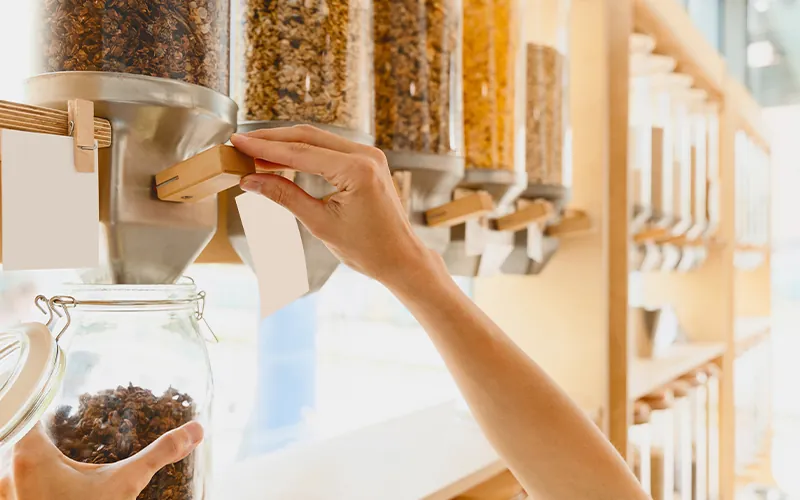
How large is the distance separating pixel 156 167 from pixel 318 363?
0.81m

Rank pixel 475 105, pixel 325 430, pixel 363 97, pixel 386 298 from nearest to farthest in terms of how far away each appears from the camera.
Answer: pixel 363 97 → pixel 475 105 → pixel 325 430 → pixel 386 298

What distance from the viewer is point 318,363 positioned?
133cm

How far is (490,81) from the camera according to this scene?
0.92 metres

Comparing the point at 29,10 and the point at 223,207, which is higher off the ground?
the point at 29,10

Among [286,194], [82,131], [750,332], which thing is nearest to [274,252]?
[286,194]

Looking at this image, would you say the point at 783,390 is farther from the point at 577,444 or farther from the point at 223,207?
the point at 223,207

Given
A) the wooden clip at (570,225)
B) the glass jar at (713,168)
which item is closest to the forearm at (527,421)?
the wooden clip at (570,225)

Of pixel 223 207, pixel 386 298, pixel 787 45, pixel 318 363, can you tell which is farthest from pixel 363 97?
pixel 787 45

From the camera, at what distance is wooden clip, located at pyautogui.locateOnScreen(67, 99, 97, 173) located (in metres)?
0.49

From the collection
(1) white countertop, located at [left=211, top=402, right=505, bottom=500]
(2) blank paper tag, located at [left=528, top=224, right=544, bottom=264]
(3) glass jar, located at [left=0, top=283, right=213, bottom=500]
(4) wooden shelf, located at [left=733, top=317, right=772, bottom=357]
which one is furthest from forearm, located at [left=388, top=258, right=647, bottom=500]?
(4) wooden shelf, located at [left=733, top=317, right=772, bottom=357]

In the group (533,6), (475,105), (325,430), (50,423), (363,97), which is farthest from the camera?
(325,430)

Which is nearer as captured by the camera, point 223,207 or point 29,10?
point 29,10

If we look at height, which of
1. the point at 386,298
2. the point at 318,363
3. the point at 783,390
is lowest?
the point at 783,390

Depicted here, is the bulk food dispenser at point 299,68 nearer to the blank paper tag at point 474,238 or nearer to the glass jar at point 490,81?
the glass jar at point 490,81
